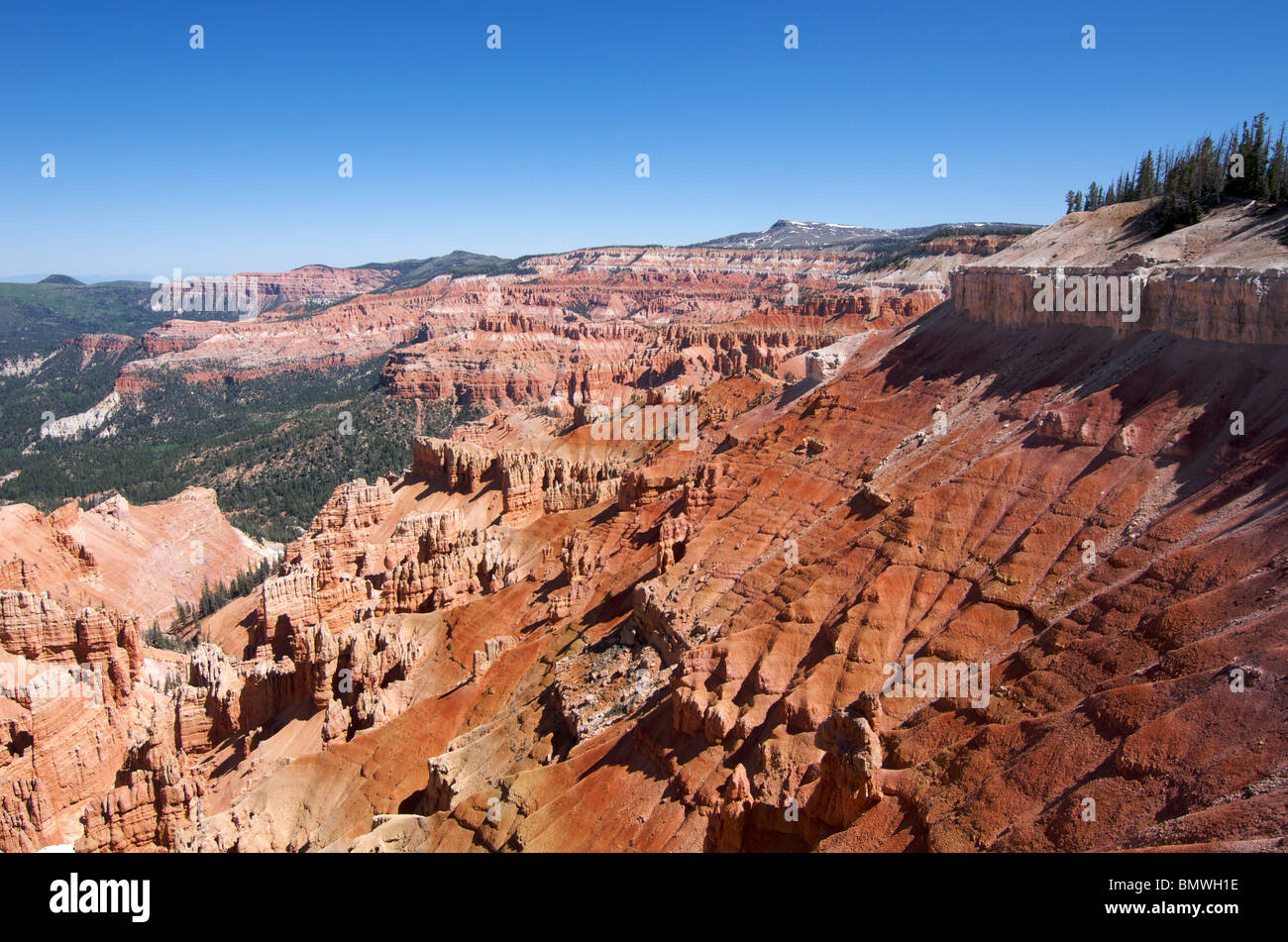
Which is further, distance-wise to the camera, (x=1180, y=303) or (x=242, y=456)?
(x=242, y=456)

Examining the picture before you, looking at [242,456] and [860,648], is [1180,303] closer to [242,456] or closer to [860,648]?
[860,648]

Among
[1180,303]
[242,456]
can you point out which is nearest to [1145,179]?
[1180,303]

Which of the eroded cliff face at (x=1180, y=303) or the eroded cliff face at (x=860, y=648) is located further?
the eroded cliff face at (x=1180, y=303)

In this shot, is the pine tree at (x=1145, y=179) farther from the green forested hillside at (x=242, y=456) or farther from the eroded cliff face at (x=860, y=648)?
the green forested hillside at (x=242, y=456)

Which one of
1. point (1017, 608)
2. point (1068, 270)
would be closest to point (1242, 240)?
point (1068, 270)

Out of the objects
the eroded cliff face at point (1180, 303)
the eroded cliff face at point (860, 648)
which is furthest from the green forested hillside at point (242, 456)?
the eroded cliff face at point (1180, 303)

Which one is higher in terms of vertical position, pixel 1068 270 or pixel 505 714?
pixel 1068 270

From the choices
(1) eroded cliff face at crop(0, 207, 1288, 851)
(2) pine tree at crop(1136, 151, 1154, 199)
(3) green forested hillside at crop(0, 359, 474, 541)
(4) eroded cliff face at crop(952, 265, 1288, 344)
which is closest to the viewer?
(1) eroded cliff face at crop(0, 207, 1288, 851)

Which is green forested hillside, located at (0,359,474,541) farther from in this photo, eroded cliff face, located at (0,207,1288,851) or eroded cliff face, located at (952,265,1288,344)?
eroded cliff face, located at (952,265,1288,344)

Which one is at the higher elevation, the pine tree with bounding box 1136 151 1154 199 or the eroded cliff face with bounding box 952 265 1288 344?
the pine tree with bounding box 1136 151 1154 199

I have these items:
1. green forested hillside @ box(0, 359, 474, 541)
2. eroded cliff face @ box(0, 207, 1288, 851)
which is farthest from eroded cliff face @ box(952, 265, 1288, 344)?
green forested hillside @ box(0, 359, 474, 541)
